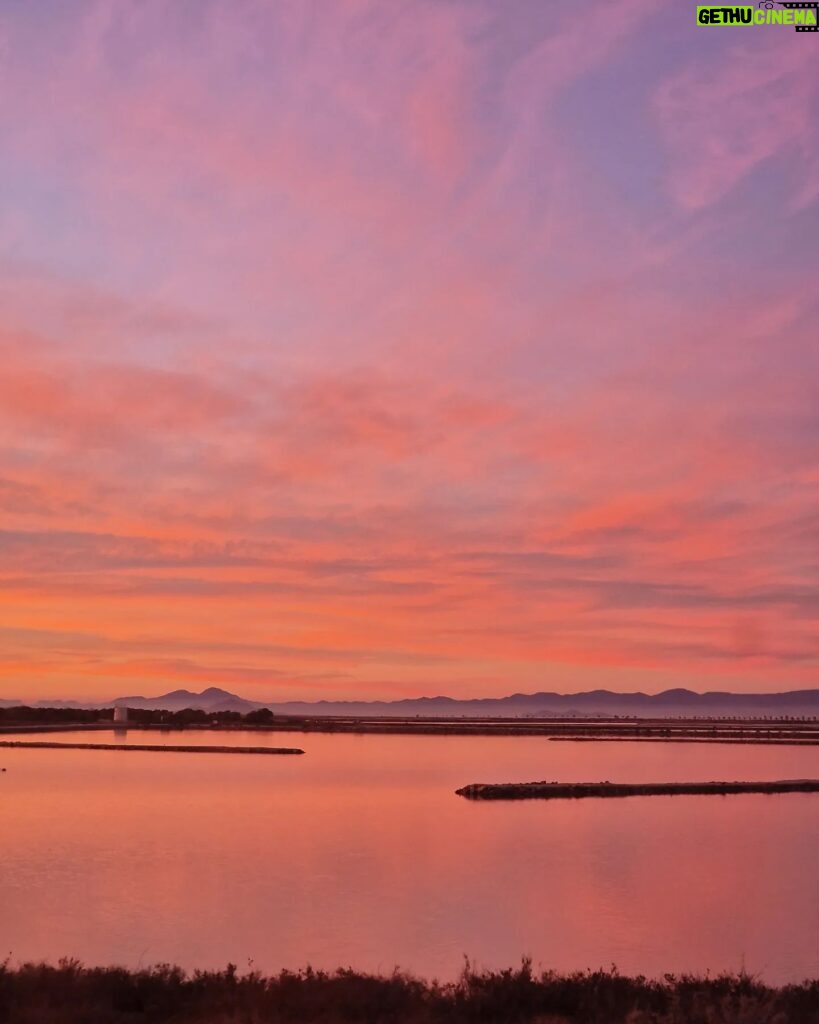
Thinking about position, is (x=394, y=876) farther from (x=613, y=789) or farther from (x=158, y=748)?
(x=158, y=748)

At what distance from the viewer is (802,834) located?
108 feet

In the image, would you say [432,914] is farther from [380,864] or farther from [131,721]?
[131,721]

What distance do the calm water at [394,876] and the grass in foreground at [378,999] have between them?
8.89 ft

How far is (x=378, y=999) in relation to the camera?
13227 mm

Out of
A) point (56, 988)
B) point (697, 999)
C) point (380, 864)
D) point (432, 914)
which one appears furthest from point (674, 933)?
point (56, 988)

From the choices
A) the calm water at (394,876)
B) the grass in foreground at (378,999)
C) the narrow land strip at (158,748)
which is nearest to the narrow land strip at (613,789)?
the calm water at (394,876)

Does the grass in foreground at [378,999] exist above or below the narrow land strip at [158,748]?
below

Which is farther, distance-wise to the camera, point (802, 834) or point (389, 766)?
point (389, 766)

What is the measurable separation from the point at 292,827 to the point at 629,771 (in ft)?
91.7

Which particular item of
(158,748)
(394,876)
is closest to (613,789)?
(394,876)

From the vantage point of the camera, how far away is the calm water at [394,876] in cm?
1789

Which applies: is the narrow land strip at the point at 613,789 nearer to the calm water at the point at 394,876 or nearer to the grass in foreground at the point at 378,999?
the calm water at the point at 394,876

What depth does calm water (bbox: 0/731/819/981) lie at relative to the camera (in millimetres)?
17891

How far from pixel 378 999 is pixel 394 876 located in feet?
37.9
